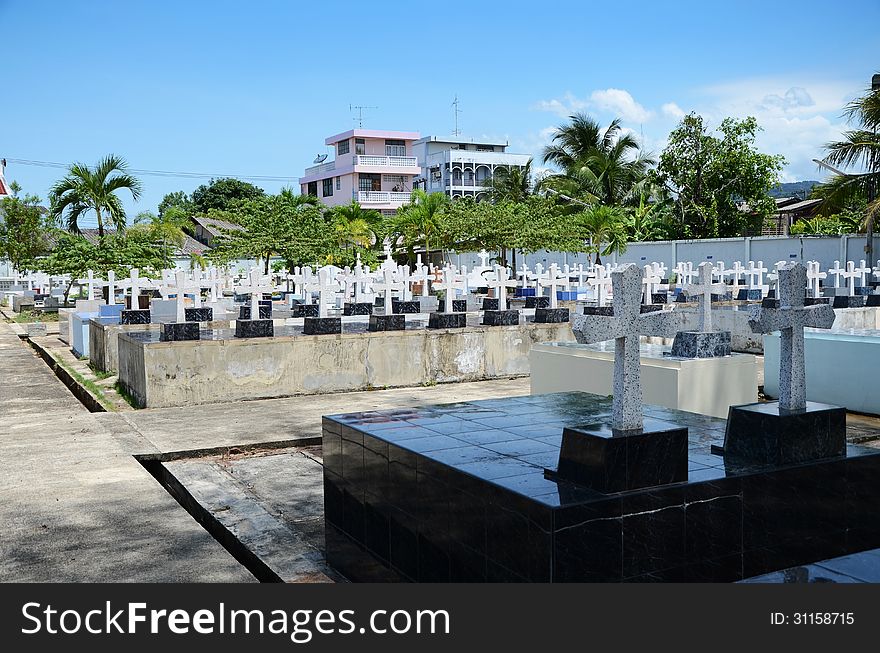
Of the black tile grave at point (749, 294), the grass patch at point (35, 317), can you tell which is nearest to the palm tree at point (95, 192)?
the grass patch at point (35, 317)

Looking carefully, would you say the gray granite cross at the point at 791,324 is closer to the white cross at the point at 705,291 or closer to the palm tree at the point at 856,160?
the white cross at the point at 705,291

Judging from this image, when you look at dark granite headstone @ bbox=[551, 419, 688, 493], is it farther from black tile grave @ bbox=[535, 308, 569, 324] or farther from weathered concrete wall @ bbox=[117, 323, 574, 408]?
black tile grave @ bbox=[535, 308, 569, 324]

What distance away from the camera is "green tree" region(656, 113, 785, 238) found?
121 ft

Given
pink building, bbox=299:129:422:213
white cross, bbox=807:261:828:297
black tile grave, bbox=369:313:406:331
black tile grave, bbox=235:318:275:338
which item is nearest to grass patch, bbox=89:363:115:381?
black tile grave, bbox=235:318:275:338

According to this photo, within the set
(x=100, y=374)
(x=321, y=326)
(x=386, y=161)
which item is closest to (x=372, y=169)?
(x=386, y=161)

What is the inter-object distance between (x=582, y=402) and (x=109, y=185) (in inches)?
1192

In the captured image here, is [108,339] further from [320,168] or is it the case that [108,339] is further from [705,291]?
[320,168]

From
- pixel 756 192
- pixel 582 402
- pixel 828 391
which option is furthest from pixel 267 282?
pixel 756 192

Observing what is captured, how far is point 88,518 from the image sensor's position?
6.05m

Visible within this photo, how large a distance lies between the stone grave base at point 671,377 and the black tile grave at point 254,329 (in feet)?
13.4

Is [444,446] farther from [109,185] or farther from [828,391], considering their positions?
[109,185]

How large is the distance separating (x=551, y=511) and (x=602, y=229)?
33.3m

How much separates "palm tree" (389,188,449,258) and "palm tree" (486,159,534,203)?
45.3 ft

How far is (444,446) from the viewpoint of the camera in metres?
4.45
